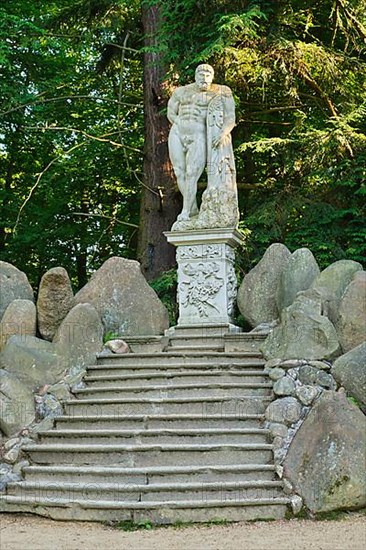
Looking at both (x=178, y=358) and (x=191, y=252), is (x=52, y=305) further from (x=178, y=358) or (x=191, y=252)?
(x=191, y=252)

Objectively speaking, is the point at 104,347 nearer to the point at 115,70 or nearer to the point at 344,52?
the point at 344,52

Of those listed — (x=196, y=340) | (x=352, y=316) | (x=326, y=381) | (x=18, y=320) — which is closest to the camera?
(x=326, y=381)

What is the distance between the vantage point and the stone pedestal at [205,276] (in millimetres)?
9438

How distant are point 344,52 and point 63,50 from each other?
606 cm

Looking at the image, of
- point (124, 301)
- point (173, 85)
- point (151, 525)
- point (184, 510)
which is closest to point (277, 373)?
point (184, 510)

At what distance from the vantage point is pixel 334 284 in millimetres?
8172

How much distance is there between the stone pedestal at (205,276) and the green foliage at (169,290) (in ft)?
7.30

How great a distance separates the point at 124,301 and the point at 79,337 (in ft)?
3.10

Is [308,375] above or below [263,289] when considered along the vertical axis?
below

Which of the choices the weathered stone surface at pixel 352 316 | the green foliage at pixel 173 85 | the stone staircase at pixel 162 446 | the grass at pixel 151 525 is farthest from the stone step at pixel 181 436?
the green foliage at pixel 173 85

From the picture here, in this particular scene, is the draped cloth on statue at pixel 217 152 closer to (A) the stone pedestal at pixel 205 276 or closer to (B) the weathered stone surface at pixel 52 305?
(A) the stone pedestal at pixel 205 276

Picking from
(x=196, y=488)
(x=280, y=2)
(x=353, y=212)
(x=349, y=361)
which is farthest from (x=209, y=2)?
(x=196, y=488)

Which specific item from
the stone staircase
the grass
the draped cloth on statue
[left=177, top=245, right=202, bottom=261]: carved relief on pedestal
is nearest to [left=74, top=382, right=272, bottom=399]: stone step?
the stone staircase

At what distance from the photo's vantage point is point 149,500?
6.40 meters
